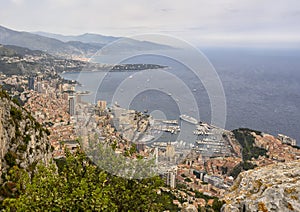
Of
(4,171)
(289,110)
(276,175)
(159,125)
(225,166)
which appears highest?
(276,175)

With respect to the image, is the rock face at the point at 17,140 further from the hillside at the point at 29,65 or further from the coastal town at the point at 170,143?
the hillside at the point at 29,65

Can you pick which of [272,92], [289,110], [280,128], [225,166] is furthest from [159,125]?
[272,92]

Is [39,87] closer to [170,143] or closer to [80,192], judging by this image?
[170,143]

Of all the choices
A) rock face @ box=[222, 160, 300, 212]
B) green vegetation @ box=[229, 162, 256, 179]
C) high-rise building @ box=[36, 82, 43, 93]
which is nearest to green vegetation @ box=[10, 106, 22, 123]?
rock face @ box=[222, 160, 300, 212]

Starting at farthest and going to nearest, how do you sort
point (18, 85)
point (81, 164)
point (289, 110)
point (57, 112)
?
1. point (18, 85)
2. point (289, 110)
3. point (57, 112)
4. point (81, 164)

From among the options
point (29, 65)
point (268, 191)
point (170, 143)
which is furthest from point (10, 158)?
point (29, 65)

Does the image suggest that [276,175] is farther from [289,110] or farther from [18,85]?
[18,85]

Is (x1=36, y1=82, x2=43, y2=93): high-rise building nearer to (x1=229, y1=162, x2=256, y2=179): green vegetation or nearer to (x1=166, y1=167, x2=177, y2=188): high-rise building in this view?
(x1=229, y1=162, x2=256, y2=179): green vegetation

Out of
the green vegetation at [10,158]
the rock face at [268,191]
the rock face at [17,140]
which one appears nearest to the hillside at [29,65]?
the rock face at [17,140]
